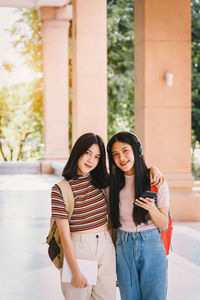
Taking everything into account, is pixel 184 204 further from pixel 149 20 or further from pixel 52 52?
pixel 52 52

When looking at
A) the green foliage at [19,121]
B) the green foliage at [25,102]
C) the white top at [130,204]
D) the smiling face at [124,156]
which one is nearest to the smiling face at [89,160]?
the smiling face at [124,156]

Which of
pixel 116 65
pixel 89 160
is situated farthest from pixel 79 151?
pixel 116 65

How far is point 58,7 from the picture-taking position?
19641 mm

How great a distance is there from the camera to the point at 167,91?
949cm

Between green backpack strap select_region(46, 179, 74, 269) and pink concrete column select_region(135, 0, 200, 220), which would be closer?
green backpack strap select_region(46, 179, 74, 269)

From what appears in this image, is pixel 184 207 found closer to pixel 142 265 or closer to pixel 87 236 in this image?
pixel 142 265

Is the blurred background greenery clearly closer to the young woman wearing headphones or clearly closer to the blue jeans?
the young woman wearing headphones

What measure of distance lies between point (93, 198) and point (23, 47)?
83.8ft

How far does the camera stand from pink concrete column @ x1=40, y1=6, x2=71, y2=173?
19750mm

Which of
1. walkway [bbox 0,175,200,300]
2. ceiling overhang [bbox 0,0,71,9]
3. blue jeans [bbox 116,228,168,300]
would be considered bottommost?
walkway [bbox 0,175,200,300]

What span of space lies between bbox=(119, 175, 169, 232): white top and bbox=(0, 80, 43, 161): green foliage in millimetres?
24728

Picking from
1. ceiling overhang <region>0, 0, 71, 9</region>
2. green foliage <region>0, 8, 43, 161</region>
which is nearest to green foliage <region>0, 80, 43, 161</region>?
green foliage <region>0, 8, 43, 161</region>

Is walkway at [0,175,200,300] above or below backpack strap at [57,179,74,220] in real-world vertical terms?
below

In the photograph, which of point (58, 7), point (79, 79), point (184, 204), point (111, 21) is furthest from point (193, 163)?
point (184, 204)
